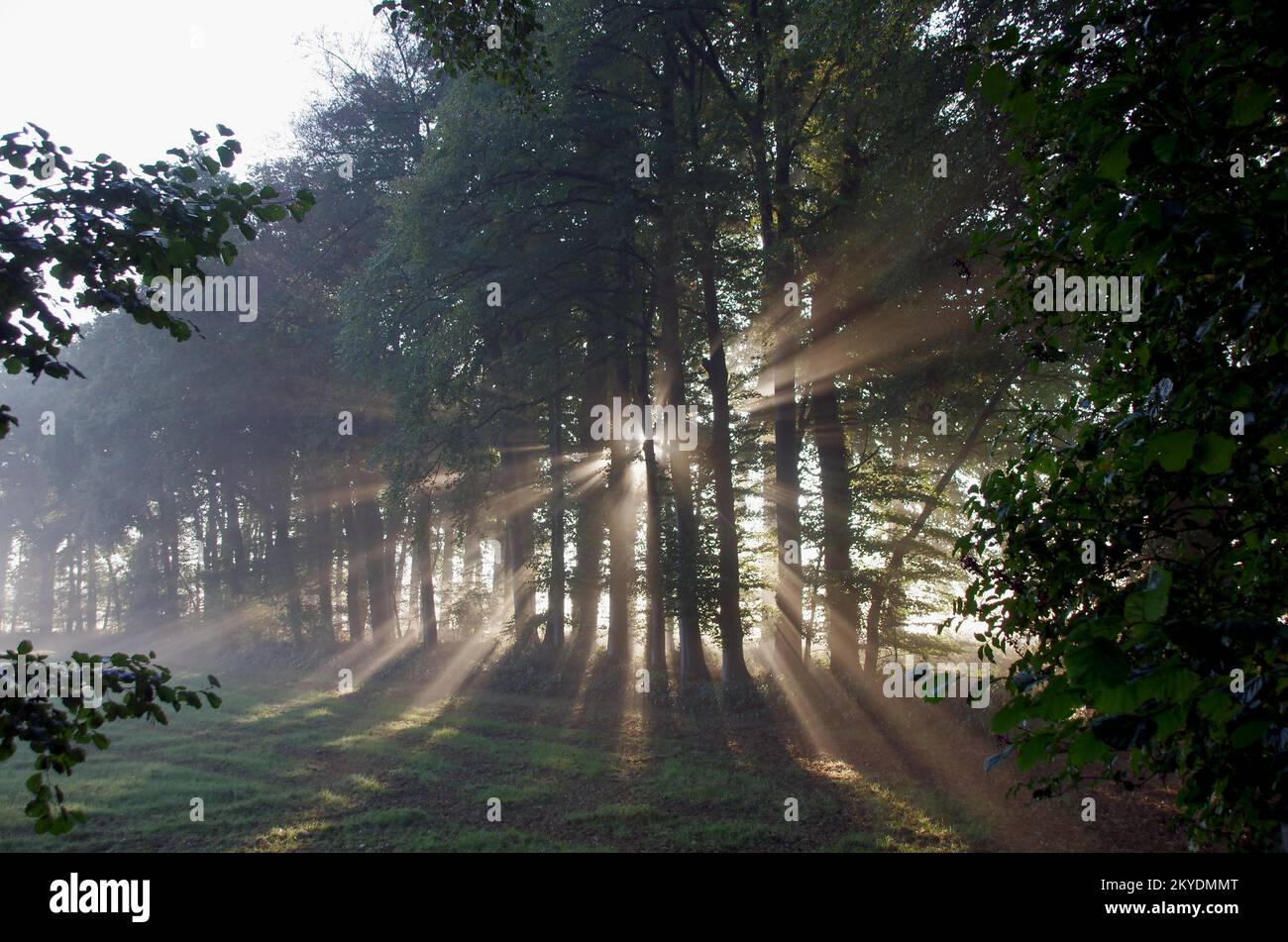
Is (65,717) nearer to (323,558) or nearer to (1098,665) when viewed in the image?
(1098,665)

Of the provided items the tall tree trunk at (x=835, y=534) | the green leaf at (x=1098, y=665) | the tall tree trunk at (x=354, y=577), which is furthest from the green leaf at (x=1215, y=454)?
the tall tree trunk at (x=354, y=577)

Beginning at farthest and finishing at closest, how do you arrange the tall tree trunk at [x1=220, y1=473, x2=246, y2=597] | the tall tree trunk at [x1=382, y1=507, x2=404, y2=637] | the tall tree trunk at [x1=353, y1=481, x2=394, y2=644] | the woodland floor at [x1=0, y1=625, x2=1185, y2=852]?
1. the tall tree trunk at [x1=220, y1=473, x2=246, y2=597]
2. the tall tree trunk at [x1=382, y1=507, x2=404, y2=637]
3. the tall tree trunk at [x1=353, y1=481, x2=394, y2=644]
4. the woodland floor at [x1=0, y1=625, x2=1185, y2=852]

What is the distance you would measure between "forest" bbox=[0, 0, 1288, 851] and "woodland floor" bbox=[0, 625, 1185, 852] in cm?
12

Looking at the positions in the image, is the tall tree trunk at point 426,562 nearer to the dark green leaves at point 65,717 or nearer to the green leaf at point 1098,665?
the dark green leaves at point 65,717

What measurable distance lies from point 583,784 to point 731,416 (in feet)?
48.9

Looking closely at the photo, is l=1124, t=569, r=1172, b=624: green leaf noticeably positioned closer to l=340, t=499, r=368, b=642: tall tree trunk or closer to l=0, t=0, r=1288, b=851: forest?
l=0, t=0, r=1288, b=851: forest

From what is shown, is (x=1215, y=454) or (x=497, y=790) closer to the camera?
(x=1215, y=454)

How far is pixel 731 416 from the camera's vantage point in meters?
24.6

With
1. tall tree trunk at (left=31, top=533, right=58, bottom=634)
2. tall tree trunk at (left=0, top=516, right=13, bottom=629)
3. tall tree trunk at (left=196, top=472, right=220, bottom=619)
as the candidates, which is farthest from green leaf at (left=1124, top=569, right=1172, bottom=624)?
tall tree trunk at (left=0, top=516, right=13, bottom=629)

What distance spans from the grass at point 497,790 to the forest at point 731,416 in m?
0.11

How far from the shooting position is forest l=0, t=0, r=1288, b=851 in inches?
95.7

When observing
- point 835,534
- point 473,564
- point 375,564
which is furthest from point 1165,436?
point 473,564

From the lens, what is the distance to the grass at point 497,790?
8.91 m
